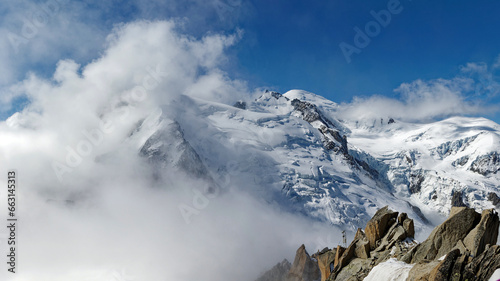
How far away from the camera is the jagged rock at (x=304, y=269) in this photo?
75250mm

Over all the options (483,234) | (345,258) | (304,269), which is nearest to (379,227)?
(345,258)

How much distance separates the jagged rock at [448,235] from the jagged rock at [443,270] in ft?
13.8

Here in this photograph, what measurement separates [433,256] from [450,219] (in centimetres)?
317

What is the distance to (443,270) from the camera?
20156mm

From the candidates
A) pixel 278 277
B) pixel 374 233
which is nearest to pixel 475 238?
pixel 374 233

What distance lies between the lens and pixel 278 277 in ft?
339

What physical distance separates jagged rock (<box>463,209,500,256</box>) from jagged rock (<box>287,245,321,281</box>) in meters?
53.6

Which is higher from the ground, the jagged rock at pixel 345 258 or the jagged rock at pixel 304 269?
the jagged rock at pixel 345 258

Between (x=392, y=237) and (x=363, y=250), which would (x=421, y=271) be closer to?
(x=392, y=237)

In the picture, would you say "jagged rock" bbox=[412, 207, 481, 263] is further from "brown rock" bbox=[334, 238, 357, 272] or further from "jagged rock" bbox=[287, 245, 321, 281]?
"jagged rock" bbox=[287, 245, 321, 281]

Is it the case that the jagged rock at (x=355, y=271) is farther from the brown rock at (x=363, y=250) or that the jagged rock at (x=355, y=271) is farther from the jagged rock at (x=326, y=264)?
the jagged rock at (x=326, y=264)

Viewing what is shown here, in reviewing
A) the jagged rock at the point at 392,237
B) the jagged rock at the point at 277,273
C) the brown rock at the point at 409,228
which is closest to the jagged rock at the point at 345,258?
the jagged rock at the point at 392,237

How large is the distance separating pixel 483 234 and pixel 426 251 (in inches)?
149

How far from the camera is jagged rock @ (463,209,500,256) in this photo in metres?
22.6
